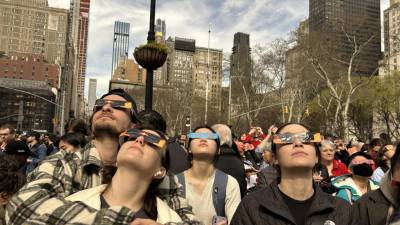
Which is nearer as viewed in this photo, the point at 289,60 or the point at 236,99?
the point at 289,60

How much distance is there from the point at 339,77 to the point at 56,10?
4759 inches

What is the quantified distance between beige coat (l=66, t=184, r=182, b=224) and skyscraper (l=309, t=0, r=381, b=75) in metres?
28.3

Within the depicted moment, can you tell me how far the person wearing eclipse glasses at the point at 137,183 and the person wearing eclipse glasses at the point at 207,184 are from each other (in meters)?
1.33

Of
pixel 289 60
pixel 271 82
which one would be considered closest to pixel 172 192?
pixel 289 60

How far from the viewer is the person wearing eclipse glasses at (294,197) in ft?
9.00

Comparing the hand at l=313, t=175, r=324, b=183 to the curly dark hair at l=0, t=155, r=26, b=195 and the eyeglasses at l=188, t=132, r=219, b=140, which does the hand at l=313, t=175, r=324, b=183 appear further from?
the curly dark hair at l=0, t=155, r=26, b=195

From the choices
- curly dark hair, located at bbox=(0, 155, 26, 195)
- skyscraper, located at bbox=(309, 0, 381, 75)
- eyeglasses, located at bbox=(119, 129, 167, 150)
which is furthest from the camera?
skyscraper, located at bbox=(309, 0, 381, 75)

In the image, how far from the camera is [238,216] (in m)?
2.92

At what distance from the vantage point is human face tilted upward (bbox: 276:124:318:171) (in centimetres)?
290

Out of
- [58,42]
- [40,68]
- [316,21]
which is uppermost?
[58,42]

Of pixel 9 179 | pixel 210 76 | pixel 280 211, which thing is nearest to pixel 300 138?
pixel 280 211

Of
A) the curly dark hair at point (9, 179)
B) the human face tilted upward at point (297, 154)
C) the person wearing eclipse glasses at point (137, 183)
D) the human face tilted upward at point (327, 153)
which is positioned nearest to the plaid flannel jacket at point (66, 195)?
the person wearing eclipse glasses at point (137, 183)

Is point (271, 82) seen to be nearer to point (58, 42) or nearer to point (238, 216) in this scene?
point (238, 216)

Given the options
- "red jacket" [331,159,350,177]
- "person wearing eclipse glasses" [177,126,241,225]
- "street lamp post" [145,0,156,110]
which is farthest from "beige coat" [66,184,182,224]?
"street lamp post" [145,0,156,110]
